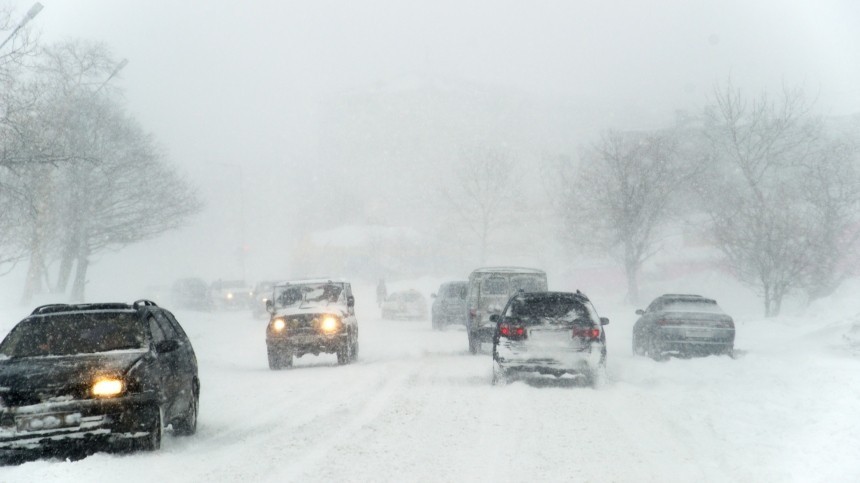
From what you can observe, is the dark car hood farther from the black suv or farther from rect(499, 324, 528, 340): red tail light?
rect(499, 324, 528, 340): red tail light

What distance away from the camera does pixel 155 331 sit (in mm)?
9766

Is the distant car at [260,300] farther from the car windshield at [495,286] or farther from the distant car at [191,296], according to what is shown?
the car windshield at [495,286]

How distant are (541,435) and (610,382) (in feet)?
19.7

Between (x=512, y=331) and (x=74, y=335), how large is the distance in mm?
7490

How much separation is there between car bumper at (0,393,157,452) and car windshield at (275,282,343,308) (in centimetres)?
1083

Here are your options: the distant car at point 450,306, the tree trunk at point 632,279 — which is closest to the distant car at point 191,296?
the distant car at point 450,306

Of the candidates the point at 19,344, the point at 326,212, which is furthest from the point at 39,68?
the point at 326,212

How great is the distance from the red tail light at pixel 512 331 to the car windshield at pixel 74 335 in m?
6.86

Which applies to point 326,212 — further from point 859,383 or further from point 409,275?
point 859,383

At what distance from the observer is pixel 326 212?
331ft

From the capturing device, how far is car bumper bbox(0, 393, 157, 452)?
786 centimetres

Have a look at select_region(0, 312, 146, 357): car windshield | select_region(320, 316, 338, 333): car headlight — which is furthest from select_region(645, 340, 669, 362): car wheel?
select_region(0, 312, 146, 357): car windshield

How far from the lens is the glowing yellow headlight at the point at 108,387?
8.17 metres

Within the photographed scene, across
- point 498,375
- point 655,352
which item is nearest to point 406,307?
point 655,352
